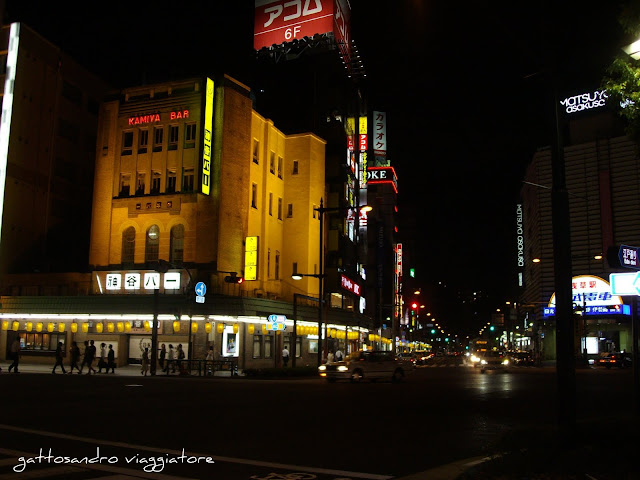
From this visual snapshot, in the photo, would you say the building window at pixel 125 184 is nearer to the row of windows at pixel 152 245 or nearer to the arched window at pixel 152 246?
the row of windows at pixel 152 245

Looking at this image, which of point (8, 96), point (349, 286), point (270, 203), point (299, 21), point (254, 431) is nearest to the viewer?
point (254, 431)

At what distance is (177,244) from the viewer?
4491cm

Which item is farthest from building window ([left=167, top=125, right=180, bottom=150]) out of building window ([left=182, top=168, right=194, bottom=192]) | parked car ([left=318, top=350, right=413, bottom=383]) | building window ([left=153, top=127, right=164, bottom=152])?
parked car ([left=318, top=350, right=413, bottom=383])

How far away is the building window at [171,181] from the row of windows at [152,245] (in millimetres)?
2784

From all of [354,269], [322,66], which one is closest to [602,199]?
[354,269]

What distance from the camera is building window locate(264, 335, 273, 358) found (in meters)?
47.3

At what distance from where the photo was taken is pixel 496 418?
1517cm

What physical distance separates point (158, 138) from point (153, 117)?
159cm

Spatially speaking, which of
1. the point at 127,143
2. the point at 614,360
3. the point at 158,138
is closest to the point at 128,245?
the point at 127,143

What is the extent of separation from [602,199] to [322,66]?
122 feet

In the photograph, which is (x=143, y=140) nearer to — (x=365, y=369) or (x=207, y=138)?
(x=207, y=138)

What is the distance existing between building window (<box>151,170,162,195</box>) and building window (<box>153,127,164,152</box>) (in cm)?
173

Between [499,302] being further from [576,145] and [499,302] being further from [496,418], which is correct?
[496,418]

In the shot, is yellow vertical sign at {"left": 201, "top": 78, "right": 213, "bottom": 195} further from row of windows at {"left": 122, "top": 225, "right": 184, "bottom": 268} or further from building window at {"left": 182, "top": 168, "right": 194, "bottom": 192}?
row of windows at {"left": 122, "top": 225, "right": 184, "bottom": 268}
